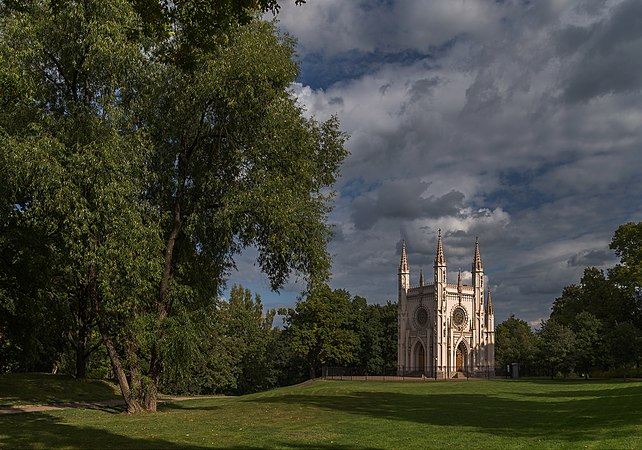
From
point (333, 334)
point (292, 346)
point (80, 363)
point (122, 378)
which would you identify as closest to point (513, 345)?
point (333, 334)

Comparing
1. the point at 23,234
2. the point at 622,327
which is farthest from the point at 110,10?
the point at 622,327

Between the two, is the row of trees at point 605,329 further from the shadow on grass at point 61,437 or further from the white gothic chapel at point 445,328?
the shadow on grass at point 61,437

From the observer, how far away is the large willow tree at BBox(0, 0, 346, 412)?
18594 mm

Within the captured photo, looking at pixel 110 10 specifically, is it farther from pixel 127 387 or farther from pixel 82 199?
pixel 127 387

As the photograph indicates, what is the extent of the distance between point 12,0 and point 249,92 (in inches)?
317

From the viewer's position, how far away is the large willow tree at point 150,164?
61.0 ft

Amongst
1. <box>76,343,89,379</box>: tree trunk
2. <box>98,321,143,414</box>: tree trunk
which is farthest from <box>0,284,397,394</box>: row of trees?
<box>98,321,143,414</box>: tree trunk

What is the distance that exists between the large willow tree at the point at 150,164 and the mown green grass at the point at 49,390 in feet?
19.4

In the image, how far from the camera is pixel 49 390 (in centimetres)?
2975

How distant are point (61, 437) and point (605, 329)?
60.4 m

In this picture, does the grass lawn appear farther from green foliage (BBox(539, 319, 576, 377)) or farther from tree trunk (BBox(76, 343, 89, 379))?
green foliage (BBox(539, 319, 576, 377))

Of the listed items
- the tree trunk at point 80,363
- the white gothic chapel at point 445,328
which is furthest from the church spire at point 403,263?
the tree trunk at point 80,363

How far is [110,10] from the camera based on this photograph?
2020 centimetres

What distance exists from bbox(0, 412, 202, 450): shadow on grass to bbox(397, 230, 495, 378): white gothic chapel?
62584mm
